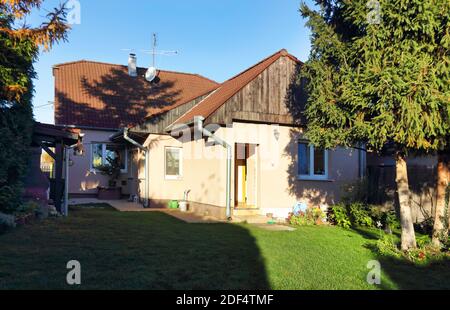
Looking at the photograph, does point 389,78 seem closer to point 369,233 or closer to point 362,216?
point 369,233

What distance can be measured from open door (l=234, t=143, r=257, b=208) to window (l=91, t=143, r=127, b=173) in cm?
824

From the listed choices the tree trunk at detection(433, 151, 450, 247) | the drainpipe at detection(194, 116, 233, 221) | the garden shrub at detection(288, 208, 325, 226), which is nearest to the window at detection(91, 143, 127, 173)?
the drainpipe at detection(194, 116, 233, 221)

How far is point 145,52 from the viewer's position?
23.8m

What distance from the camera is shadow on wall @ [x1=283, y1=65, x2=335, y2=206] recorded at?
38.6 ft

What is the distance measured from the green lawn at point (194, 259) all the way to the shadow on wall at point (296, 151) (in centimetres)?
257

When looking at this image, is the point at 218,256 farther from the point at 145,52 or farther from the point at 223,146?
the point at 145,52

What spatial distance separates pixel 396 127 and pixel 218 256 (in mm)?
3683

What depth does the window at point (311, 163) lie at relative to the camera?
39.9 ft

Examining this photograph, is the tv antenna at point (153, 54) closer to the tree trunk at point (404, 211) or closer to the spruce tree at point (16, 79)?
the spruce tree at point (16, 79)

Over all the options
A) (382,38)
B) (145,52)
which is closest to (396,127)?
(382,38)

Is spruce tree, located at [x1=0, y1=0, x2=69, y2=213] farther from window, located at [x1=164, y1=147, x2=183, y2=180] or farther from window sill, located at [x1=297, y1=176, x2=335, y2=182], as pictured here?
window sill, located at [x1=297, y1=176, x2=335, y2=182]

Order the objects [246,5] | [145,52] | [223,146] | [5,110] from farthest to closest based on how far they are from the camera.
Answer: [145,52]
[246,5]
[223,146]
[5,110]

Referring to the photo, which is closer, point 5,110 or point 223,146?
point 5,110

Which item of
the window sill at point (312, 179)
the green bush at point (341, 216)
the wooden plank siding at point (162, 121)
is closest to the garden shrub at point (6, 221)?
the wooden plank siding at point (162, 121)
